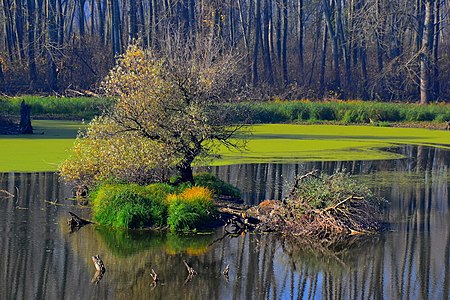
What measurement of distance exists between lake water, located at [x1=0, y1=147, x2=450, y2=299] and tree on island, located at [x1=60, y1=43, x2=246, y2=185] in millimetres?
1134

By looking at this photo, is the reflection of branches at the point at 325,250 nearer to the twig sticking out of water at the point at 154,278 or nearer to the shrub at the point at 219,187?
the twig sticking out of water at the point at 154,278

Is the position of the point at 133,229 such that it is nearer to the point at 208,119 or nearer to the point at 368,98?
the point at 208,119

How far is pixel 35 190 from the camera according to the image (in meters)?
19.3

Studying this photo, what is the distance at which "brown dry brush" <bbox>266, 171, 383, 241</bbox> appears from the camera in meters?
15.3

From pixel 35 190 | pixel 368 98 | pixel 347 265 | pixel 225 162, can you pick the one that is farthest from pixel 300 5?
pixel 347 265

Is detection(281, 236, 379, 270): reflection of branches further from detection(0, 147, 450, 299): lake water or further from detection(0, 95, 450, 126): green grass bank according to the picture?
detection(0, 95, 450, 126): green grass bank

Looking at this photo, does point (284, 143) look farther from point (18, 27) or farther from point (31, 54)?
point (18, 27)

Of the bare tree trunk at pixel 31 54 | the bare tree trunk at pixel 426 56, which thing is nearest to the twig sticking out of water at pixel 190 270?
the bare tree trunk at pixel 31 54

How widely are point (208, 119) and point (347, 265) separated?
4.77 metres

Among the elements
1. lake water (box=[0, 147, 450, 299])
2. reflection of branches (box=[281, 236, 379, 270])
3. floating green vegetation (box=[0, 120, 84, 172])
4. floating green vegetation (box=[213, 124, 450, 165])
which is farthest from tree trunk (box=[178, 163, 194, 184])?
floating green vegetation (box=[0, 120, 84, 172])

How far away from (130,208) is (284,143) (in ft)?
50.6

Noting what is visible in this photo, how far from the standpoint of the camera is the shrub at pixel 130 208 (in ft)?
51.6

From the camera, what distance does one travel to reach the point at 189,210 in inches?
618

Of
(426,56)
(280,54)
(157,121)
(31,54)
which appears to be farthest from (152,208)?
(280,54)
